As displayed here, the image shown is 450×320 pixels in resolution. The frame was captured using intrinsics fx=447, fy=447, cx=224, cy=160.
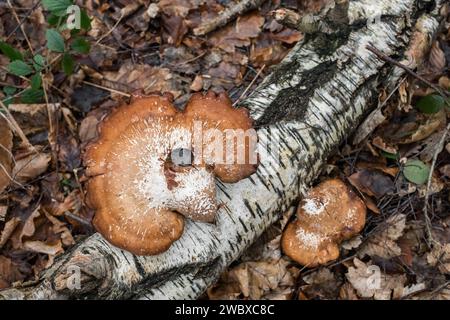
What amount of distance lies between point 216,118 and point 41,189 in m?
2.17

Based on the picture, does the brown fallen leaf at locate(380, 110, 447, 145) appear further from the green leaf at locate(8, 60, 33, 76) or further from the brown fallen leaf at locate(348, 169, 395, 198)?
the green leaf at locate(8, 60, 33, 76)

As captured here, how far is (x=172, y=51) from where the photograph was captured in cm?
473

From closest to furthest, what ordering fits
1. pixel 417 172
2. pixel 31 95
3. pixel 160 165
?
pixel 160 165
pixel 417 172
pixel 31 95

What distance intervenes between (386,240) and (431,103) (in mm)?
1275

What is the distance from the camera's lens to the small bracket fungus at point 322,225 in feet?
11.9

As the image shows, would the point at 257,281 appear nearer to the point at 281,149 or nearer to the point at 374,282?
the point at 374,282

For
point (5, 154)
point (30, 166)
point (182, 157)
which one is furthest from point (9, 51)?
point (182, 157)

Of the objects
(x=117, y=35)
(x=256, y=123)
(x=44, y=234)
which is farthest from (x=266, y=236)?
(x=117, y=35)

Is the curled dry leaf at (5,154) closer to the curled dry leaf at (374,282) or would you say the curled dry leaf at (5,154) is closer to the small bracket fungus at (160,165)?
the small bracket fungus at (160,165)

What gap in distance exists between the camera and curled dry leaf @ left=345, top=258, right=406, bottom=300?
3674 mm

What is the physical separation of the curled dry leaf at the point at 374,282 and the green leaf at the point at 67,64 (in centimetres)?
310

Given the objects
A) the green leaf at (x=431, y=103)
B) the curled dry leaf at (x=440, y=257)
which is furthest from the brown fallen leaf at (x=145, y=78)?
the curled dry leaf at (x=440, y=257)

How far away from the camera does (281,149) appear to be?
10.9ft

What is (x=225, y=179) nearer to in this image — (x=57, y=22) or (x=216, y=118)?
(x=216, y=118)
